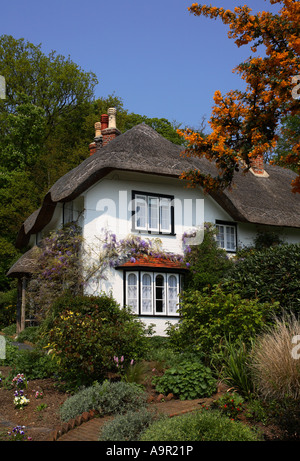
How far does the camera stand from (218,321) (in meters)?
9.92

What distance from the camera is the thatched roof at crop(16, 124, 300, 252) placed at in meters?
15.3

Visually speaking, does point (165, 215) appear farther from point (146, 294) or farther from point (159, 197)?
point (146, 294)

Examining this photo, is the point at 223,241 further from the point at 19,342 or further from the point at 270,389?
the point at 270,389

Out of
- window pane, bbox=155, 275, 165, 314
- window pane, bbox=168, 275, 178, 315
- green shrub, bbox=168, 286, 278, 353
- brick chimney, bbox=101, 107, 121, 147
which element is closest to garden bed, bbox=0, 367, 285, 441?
green shrub, bbox=168, 286, 278, 353

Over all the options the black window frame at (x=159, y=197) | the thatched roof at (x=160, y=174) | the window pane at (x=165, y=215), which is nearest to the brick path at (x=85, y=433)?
the thatched roof at (x=160, y=174)

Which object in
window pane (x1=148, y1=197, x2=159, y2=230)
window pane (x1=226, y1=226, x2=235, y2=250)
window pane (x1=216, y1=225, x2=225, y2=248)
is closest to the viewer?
window pane (x1=148, y1=197, x2=159, y2=230)

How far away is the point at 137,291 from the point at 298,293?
5.27m

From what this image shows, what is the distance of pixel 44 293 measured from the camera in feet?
51.6

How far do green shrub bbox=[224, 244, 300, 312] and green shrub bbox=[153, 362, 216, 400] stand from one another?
346 centimetres

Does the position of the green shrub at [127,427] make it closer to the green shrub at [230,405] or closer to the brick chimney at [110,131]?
the green shrub at [230,405]

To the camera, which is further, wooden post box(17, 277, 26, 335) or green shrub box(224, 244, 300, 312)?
wooden post box(17, 277, 26, 335)

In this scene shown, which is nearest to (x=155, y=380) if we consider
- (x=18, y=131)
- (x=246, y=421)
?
(x=246, y=421)

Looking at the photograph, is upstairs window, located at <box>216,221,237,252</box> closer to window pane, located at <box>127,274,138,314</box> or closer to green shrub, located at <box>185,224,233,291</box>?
green shrub, located at <box>185,224,233,291</box>

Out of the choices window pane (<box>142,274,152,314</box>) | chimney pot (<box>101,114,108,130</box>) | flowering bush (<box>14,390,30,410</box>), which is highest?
chimney pot (<box>101,114,108,130</box>)
